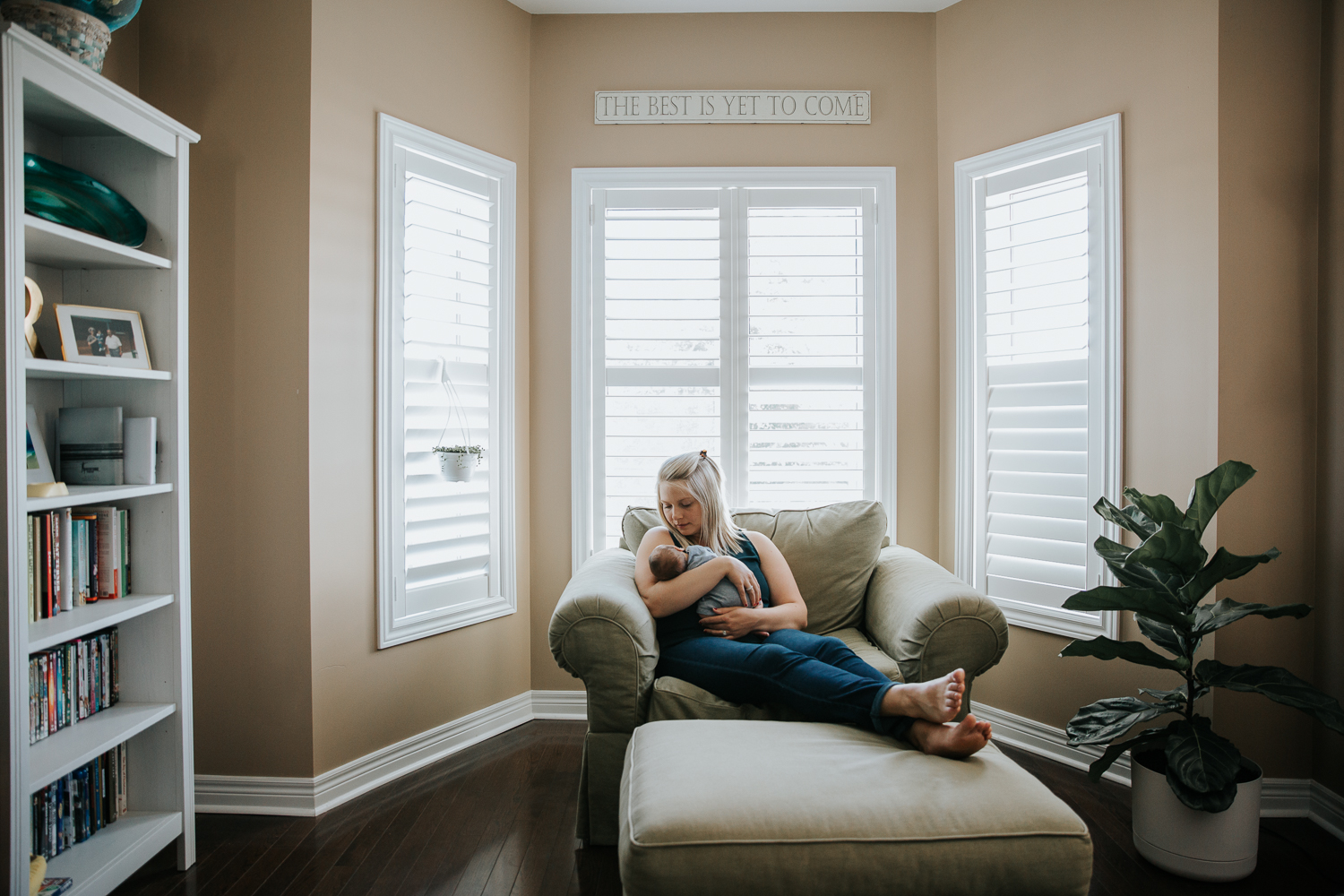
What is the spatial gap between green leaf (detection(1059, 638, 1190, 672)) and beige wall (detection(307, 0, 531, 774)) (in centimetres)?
199

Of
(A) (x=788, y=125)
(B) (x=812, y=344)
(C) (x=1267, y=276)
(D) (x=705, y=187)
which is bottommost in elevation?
(B) (x=812, y=344)

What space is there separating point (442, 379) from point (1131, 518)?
2.20 meters

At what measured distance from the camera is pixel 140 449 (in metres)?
1.84

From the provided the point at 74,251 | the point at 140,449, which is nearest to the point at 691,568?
the point at 140,449

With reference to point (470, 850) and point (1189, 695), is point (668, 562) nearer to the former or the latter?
point (470, 850)

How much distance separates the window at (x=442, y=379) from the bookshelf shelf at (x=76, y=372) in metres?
0.68

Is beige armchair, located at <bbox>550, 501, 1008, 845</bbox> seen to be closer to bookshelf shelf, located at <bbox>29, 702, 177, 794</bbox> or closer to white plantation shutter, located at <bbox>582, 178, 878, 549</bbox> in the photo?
white plantation shutter, located at <bbox>582, 178, 878, 549</bbox>

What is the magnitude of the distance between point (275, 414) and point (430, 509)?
60 cm

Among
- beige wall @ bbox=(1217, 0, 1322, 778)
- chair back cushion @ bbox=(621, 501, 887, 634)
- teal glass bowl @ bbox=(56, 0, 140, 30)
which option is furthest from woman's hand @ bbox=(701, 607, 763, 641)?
teal glass bowl @ bbox=(56, 0, 140, 30)

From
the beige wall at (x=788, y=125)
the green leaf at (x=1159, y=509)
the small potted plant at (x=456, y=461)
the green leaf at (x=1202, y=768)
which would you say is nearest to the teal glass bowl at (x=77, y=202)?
the small potted plant at (x=456, y=461)

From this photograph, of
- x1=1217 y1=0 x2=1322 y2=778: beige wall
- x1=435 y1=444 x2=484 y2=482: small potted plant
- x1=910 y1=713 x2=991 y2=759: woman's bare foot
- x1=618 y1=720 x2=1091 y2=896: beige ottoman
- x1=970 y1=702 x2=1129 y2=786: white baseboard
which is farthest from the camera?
x1=435 y1=444 x2=484 y2=482: small potted plant

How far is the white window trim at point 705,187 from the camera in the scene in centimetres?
289

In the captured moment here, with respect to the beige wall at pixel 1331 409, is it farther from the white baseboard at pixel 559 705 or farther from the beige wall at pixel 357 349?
the beige wall at pixel 357 349

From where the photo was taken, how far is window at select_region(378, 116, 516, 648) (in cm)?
242
